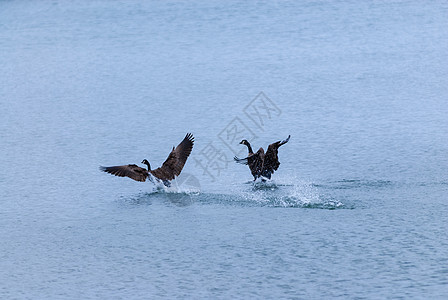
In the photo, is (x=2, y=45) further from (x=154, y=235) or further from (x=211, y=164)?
(x=154, y=235)

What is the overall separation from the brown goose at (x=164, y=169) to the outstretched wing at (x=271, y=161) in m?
1.65

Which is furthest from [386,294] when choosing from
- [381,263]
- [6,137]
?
[6,137]

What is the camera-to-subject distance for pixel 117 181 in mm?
18328

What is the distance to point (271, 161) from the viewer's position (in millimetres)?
16859

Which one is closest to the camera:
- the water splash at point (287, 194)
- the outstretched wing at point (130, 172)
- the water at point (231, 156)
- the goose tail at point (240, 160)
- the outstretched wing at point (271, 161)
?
the water at point (231, 156)

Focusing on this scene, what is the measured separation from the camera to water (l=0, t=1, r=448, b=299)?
1314cm

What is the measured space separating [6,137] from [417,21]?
18349 millimetres

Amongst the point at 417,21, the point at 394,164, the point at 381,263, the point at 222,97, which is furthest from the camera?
the point at 417,21

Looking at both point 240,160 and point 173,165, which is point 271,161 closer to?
point 240,160

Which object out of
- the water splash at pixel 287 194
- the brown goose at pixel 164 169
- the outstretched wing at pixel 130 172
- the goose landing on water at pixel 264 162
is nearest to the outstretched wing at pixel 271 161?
the goose landing on water at pixel 264 162

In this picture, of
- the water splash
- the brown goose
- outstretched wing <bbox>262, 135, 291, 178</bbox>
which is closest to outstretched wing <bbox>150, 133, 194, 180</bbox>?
the brown goose

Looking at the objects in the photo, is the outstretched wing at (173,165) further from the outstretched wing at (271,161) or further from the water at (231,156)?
the outstretched wing at (271,161)

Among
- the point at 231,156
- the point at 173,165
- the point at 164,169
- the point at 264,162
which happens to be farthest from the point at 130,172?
the point at 231,156

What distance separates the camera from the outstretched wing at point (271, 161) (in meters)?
16.8
